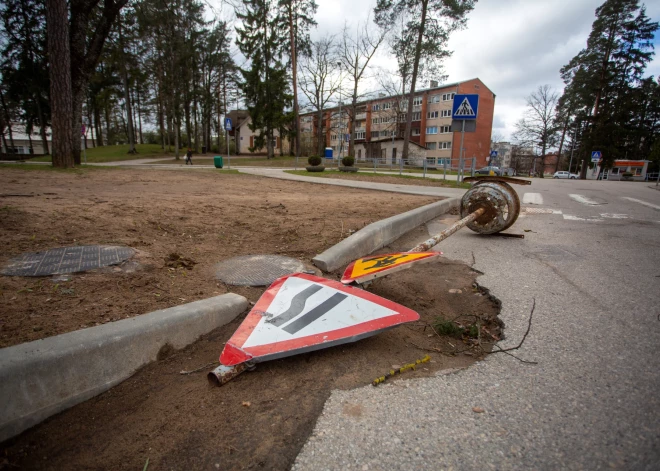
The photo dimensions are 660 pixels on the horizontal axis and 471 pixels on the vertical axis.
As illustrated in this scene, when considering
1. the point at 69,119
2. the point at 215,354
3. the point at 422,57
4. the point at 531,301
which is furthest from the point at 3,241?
the point at 422,57

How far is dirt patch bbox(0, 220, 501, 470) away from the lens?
133 cm

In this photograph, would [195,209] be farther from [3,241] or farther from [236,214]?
[3,241]

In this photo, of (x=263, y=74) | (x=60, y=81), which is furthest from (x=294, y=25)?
(x=60, y=81)

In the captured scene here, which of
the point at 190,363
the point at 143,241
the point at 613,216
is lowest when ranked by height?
the point at 190,363

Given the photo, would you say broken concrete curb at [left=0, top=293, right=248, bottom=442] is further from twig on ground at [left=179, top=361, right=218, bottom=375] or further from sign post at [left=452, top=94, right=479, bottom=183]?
sign post at [left=452, top=94, right=479, bottom=183]

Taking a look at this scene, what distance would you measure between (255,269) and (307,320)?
138 centimetres

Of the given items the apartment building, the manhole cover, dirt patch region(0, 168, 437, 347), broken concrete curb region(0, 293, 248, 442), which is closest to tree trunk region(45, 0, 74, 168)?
dirt patch region(0, 168, 437, 347)

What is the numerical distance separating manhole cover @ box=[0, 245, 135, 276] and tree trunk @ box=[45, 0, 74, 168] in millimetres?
13899

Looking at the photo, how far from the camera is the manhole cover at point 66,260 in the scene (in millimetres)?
2725

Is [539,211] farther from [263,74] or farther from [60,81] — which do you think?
[263,74]

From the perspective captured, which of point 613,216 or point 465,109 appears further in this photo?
point 465,109

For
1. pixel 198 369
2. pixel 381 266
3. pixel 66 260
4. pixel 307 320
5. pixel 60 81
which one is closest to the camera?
pixel 198 369

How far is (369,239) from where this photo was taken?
4422mm

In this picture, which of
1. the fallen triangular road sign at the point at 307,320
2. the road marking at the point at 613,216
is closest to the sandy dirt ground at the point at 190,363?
the fallen triangular road sign at the point at 307,320
